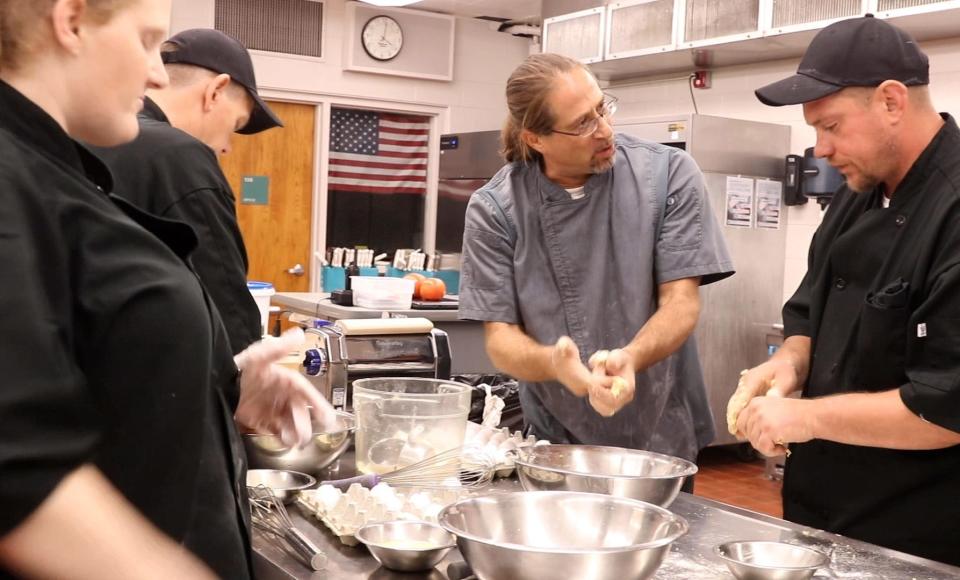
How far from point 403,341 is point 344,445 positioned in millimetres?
813

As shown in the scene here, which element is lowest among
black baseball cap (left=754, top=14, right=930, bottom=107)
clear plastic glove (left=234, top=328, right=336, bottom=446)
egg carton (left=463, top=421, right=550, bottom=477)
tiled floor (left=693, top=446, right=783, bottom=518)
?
tiled floor (left=693, top=446, right=783, bottom=518)

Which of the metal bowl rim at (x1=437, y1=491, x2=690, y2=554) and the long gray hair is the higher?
the long gray hair

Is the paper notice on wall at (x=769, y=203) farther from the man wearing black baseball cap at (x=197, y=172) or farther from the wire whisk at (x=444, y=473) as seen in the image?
the wire whisk at (x=444, y=473)

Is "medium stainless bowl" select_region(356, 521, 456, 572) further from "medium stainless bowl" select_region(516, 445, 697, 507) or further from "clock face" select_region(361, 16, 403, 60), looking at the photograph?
"clock face" select_region(361, 16, 403, 60)

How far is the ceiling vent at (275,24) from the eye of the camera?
6789 millimetres

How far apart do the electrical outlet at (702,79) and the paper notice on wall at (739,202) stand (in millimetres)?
799

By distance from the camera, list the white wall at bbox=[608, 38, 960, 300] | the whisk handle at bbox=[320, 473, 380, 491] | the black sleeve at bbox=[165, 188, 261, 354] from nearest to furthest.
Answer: the whisk handle at bbox=[320, 473, 380, 491] < the black sleeve at bbox=[165, 188, 261, 354] < the white wall at bbox=[608, 38, 960, 300]

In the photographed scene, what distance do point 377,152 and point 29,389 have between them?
7.12 meters

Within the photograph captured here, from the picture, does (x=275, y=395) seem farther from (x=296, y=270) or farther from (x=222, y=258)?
(x=296, y=270)

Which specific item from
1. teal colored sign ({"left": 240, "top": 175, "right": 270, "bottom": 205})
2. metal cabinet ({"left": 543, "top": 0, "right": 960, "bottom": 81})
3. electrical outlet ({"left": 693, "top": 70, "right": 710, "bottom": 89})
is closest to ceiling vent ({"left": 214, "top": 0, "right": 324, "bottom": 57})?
teal colored sign ({"left": 240, "top": 175, "right": 270, "bottom": 205})

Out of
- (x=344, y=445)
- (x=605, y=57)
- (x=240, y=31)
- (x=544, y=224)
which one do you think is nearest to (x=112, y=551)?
(x=344, y=445)

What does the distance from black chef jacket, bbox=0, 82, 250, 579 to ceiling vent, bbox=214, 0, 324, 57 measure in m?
6.28

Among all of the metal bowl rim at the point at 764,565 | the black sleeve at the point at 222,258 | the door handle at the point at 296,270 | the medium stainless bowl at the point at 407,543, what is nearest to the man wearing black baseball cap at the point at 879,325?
the metal bowl rim at the point at 764,565

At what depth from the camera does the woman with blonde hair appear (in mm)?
729
